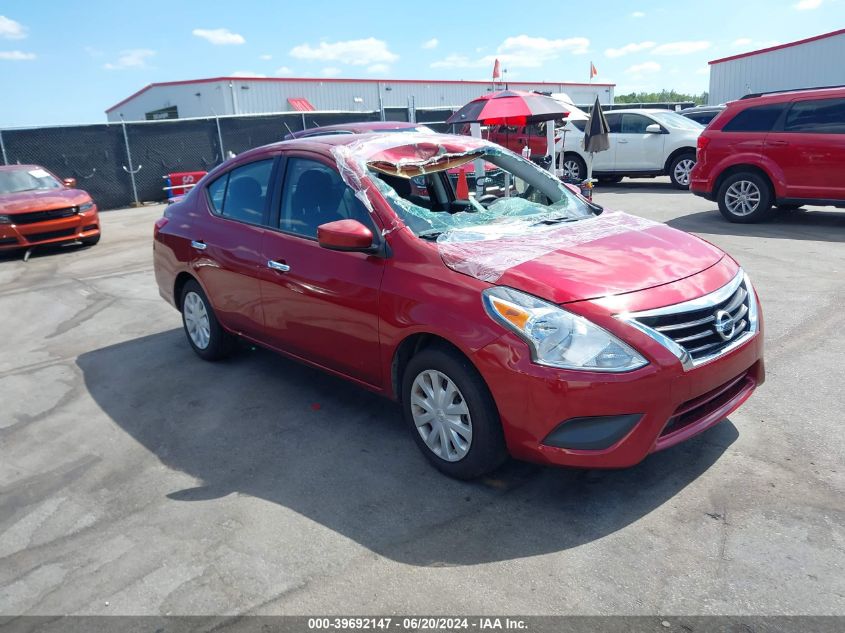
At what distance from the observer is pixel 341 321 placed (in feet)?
13.2

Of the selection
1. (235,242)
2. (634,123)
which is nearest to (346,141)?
(235,242)

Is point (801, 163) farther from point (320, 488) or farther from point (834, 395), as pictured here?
point (320, 488)

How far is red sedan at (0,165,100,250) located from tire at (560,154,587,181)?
10.4 metres

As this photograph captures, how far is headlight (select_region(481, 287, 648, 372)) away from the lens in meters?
3.00

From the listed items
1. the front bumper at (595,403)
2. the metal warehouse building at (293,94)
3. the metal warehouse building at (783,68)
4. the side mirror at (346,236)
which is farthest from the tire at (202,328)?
the metal warehouse building at (783,68)

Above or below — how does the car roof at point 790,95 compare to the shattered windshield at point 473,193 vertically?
above

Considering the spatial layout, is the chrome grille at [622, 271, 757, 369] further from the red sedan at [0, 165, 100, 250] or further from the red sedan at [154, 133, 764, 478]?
the red sedan at [0, 165, 100, 250]

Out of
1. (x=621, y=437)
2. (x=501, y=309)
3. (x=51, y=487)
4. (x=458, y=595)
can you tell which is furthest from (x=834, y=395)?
(x=51, y=487)

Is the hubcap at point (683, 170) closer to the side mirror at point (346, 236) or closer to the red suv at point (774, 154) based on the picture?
the red suv at point (774, 154)

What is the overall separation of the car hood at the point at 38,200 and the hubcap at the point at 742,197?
1072 cm

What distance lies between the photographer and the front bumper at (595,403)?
2.99 m

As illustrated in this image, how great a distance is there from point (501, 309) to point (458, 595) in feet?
4.12

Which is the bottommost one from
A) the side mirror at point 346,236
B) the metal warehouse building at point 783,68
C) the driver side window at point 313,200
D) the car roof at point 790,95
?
the side mirror at point 346,236

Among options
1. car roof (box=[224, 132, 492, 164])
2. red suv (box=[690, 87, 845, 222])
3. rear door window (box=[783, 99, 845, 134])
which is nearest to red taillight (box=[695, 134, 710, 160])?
red suv (box=[690, 87, 845, 222])
